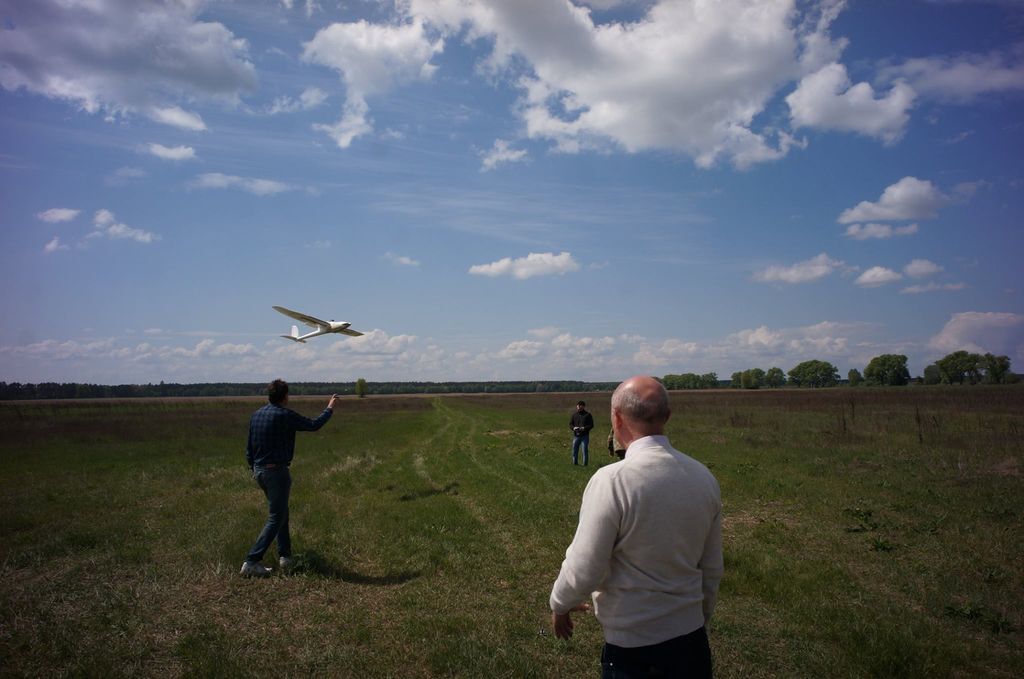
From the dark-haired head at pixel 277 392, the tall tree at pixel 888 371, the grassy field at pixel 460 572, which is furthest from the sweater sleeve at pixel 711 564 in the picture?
the tall tree at pixel 888 371

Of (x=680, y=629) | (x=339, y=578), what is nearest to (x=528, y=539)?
(x=339, y=578)

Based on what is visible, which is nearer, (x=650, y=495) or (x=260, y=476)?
(x=650, y=495)

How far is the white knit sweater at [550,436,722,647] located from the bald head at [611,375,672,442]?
Result: 6cm

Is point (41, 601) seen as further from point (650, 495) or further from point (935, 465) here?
point (935, 465)

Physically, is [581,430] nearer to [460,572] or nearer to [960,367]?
[460,572]

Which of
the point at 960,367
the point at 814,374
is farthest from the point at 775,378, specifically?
the point at 960,367

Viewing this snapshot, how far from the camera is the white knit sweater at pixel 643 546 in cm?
251

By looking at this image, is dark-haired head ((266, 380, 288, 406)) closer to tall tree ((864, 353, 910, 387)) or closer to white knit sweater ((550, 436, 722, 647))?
white knit sweater ((550, 436, 722, 647))

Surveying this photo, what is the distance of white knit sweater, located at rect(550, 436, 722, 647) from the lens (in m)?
2.51

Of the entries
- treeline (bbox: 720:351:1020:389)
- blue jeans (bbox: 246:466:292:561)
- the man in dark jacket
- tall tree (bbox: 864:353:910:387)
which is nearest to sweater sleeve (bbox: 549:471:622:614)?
blue jeans (bbox: 246:466:292:561)

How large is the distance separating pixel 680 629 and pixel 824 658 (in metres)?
3.52

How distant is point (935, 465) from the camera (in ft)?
49.6

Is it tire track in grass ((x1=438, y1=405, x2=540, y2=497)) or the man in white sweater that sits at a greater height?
the man in white sweater

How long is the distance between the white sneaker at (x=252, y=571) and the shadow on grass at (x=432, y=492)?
4.90 metres
